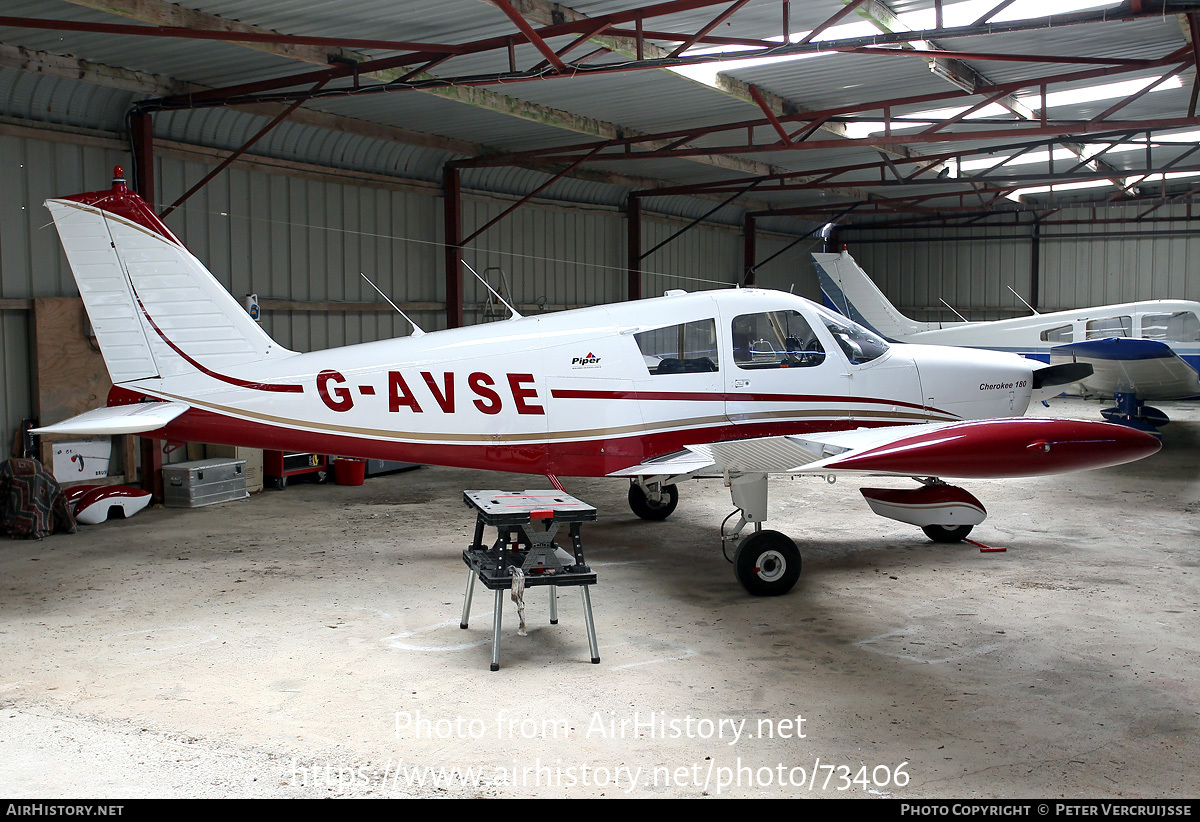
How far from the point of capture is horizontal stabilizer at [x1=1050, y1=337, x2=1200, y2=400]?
1417 centimetres

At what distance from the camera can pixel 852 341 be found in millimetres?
8570

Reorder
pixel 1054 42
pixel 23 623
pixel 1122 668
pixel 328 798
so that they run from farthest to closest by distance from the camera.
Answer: pixel 1054 42 → pixel 23 623 → pixel 1122 668 → pixel 328 798

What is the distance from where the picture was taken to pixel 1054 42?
1114 centimetres

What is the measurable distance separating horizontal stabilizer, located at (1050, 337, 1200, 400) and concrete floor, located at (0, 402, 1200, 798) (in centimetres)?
526

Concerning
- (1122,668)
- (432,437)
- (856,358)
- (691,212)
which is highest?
(691,212)

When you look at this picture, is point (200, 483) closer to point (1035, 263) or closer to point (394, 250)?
point (394, 250)

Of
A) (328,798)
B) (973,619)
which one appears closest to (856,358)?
(973,619)

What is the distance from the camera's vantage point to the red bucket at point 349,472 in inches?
508

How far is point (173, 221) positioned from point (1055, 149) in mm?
16983

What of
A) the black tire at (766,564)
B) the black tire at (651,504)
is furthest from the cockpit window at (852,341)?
the black tire at (651,504)

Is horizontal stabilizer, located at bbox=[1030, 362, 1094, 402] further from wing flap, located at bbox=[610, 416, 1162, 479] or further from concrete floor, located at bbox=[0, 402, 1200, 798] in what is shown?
wing flap, located at bbox=[610, 416, 1162, 479]

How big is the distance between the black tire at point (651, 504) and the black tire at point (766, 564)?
294 centimetres

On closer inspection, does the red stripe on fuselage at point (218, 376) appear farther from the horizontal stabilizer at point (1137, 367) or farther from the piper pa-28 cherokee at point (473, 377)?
the horizontal stabilizer at point (1137, 367)

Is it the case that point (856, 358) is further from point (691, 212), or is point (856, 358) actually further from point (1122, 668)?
point (691, 212)
